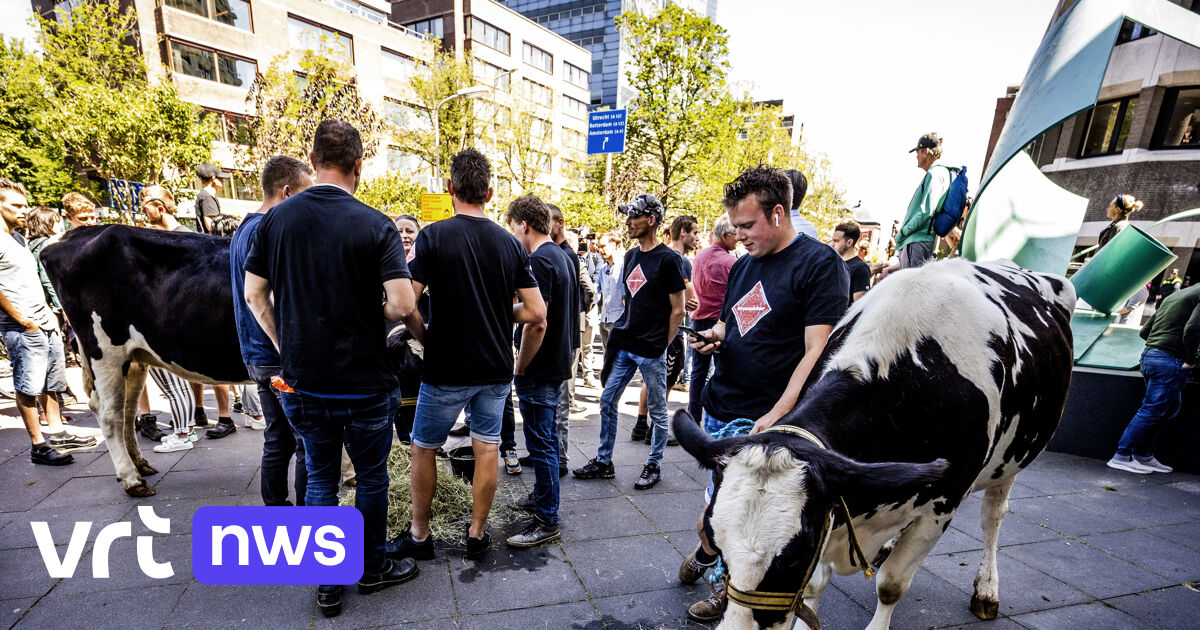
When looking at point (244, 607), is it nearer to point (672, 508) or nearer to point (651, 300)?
point (672, 508)

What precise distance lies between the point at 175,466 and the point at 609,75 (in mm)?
71173

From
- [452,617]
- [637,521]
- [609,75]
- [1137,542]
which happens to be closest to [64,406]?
[452,617]

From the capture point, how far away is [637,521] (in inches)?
148

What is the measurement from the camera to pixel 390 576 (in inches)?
114

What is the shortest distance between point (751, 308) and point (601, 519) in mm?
2150

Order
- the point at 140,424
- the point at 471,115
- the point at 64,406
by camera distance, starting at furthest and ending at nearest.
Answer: the point at 471,115 → the point at 64,406 → the point at 140,424

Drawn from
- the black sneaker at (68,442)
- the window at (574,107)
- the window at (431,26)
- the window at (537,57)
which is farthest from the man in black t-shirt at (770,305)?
the window at (574,107)

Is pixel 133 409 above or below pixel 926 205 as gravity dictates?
below

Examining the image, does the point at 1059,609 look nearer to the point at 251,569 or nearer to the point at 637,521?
the point at 637,521

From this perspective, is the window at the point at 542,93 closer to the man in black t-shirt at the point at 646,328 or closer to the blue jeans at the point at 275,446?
the man in black t-shirt at the point at 646,328

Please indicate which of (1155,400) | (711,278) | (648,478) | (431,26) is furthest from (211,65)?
(1155,400)

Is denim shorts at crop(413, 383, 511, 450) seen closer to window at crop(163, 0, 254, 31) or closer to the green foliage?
the green foliage

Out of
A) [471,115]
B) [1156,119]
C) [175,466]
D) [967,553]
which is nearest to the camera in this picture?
[967,553]

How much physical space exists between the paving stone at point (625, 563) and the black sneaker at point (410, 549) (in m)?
0.91
